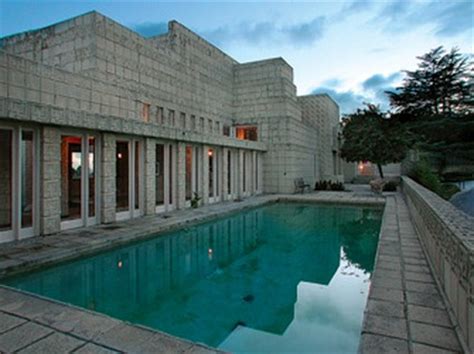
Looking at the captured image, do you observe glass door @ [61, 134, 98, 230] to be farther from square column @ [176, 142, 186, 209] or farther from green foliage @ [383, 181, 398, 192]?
green foliage @ [383, 181, 398, 192]

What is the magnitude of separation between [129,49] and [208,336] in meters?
10.1

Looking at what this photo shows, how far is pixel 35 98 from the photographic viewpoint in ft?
22.4

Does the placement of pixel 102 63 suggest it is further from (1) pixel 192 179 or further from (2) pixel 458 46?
(2) pixel 458 46

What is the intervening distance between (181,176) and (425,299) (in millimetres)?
8458

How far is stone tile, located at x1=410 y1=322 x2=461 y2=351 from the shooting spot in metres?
2.37

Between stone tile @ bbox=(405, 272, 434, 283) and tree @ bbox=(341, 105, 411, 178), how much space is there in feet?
52.8

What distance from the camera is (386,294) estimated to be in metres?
3.43

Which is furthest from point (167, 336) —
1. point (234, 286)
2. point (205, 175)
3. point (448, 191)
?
point (448, 191)

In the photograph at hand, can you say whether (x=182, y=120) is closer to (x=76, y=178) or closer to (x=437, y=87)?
(x=76, y=178)

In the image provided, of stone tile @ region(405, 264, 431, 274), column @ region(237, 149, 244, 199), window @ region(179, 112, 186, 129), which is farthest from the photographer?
column @ region(237, 149, 244, 199)

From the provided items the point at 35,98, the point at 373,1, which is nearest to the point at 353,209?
the point at 35,98

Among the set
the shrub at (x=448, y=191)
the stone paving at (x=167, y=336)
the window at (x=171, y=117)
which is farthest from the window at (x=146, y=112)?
the shrub at (x=448, y=191)

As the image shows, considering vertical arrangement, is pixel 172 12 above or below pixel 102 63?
above

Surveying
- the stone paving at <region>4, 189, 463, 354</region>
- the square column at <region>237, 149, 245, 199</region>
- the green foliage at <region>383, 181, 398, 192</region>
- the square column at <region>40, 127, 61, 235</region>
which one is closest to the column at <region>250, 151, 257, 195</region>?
the square column at <region>237, 149, 245, 199</region>
